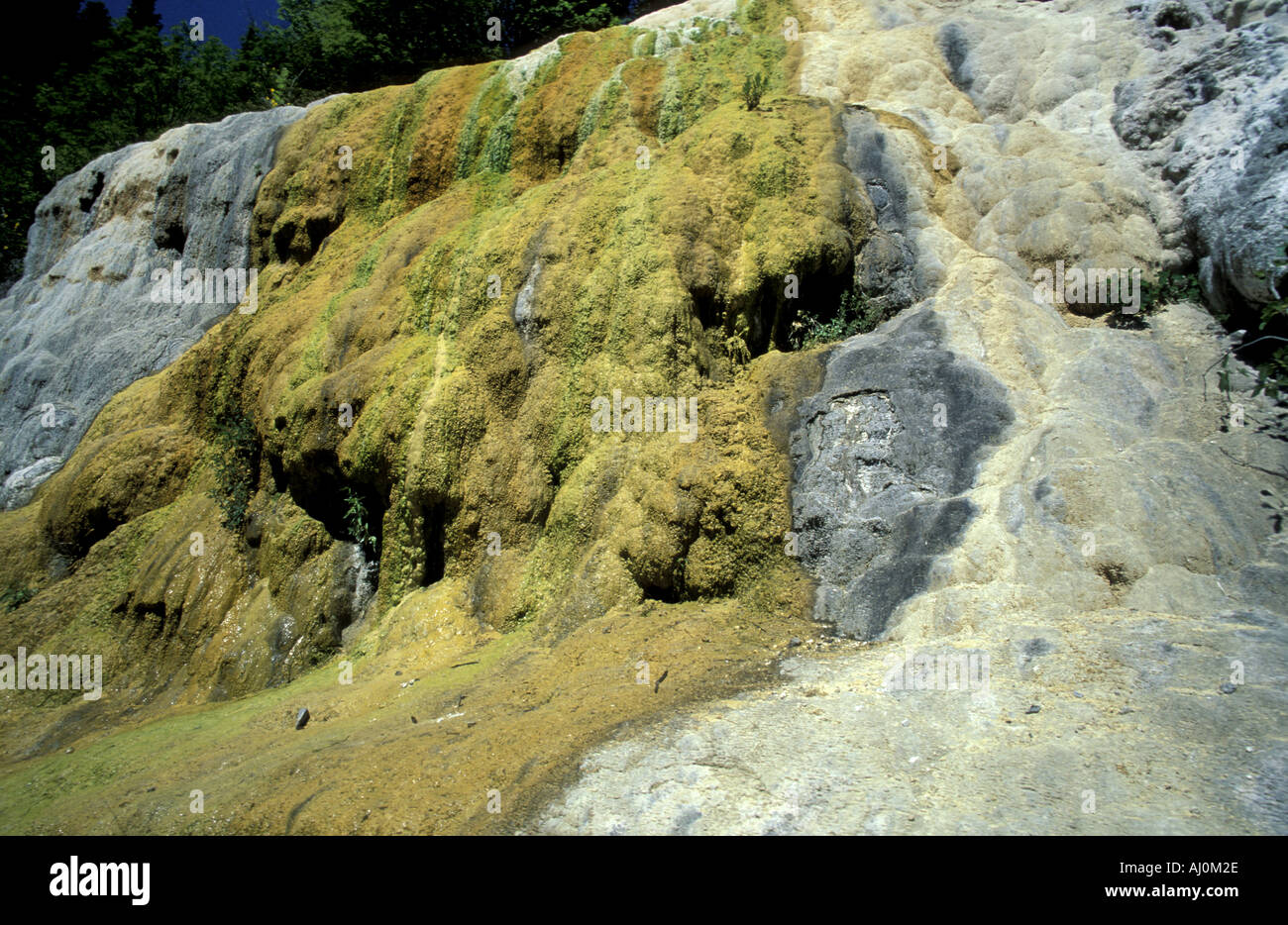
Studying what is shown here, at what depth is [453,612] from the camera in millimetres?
7781

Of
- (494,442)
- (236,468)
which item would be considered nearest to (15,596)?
(236,468)

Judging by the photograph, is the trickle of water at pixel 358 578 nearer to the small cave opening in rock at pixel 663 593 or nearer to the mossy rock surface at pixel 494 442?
the mossy rock surface at pixel 494 442

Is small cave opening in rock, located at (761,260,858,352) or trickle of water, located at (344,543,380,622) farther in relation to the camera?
trickle of water, located at (344,543,380,622)

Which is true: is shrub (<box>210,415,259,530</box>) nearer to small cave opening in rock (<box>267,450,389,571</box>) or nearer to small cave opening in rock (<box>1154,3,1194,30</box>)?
small cave opening in rock (<box>267,450,389,571</box>)

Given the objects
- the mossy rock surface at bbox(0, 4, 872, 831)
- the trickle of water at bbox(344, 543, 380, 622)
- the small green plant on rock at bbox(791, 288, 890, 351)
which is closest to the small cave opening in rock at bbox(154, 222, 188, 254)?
the mossy rock surface at bbox(0, 4, 872, 831)

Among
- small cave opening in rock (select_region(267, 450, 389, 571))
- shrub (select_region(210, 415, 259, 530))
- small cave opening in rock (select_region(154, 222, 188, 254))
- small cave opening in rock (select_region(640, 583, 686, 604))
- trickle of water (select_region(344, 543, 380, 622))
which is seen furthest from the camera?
small cave opening in rock (select_region(154, 222, 188, 254))

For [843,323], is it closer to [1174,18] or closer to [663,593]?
Result: [663,593]

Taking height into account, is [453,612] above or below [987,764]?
below

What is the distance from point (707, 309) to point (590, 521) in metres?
2.53

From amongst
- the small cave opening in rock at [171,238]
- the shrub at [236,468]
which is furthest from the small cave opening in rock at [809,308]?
the small cave opening in rock at [171,238]

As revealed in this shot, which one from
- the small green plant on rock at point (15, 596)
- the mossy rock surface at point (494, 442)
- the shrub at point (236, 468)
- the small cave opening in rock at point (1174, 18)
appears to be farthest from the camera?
the small green plant on rock at point (15, 596)

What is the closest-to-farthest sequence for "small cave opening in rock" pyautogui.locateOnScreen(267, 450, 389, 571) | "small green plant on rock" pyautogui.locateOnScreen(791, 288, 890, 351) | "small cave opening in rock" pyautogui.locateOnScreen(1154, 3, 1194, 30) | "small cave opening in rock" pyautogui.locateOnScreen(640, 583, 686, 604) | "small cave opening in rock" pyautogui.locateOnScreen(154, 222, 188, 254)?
1. "small cave opening in rock" pyautogui.locateOnScreen(640, 583, 686, 604)
2. "small green plant on rock" pyautogui.locateOnScreen(791, 288, 890, 351)
3. "small cave opening in rock" pyautogui.locateOnScreen(267, 450, 389, 571)
4. "small cave opening in rock" pyautogui.locateOnScreen(1154, 3, 1194, 30)
5. "small cave opening in rock" pyautogui.locateOnScreen(154, 222, 188, 254)

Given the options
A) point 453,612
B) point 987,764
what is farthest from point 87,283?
point 987,764

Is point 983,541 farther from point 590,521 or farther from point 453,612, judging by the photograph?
point 453,612
